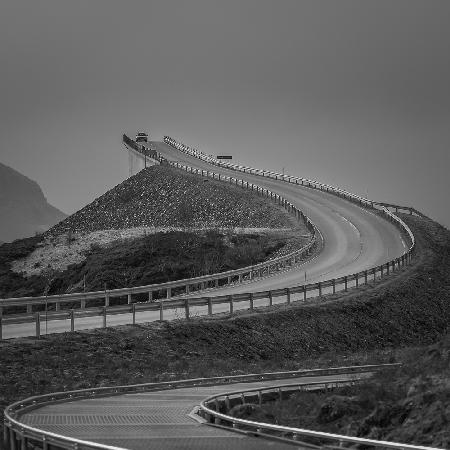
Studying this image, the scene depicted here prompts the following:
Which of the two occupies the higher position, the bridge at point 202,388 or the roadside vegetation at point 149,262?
the roadside vegetation at point 149,262

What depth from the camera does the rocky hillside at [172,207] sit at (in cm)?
9669

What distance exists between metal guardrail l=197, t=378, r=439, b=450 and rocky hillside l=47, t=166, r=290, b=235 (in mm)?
62192

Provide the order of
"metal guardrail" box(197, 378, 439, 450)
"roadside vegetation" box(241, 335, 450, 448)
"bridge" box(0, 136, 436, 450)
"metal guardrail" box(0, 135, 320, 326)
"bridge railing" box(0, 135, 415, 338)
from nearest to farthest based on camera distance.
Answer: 1. "metal guardrail" box(197, 378, 439, 450)
2. "roadside vegetation" box(241, 335, 450, 448)
3. "bridge" box(0, 136, 436, 450)
4. "bridge railing" box(0, 135, 415, 338)
5. "metal guardrail" box(0, 135, 320, 326)

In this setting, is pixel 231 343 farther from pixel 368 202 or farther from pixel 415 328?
pixel 368 202

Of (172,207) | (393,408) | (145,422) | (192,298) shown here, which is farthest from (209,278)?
(172,207)

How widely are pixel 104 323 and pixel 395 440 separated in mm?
20542

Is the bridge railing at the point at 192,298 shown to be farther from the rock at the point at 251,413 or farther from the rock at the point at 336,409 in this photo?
the rock at the point at 336,409

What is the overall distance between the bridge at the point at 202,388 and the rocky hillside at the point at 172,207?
38.2 feet

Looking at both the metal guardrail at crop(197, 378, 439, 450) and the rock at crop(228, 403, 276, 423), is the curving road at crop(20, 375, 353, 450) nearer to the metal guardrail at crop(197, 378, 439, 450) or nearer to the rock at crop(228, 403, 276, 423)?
the metal guardrail at crop(197, 378, 439, 450)

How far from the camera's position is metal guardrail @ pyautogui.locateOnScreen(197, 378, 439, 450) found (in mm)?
16125

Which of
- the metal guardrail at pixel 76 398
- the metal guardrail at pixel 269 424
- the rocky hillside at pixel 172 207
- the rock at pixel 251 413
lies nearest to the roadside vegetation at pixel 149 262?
the rocky hillside at pixel 172 207

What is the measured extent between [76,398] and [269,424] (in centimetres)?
858

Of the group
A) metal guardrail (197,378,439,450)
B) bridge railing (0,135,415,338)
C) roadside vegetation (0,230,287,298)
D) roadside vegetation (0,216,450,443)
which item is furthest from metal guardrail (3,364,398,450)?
roadside vegetation (0,230,287,298)

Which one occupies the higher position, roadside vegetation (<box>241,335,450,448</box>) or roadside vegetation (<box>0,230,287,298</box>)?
roadside vegetation (<box>0,230,287,298</box>)
